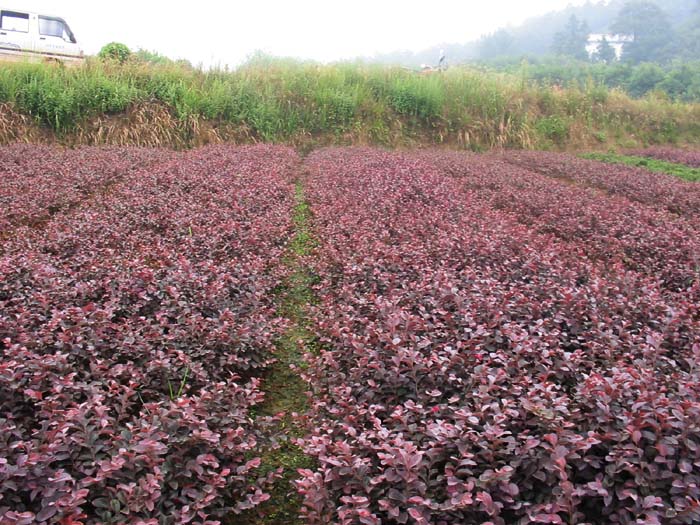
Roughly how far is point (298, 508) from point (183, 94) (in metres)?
11.1

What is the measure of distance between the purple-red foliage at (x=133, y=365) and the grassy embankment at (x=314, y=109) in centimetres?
706

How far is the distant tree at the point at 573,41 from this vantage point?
54.2 m

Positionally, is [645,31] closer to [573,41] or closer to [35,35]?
[573,41]

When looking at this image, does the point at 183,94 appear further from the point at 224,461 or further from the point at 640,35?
the point at 640,35

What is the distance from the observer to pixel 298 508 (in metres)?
2.04

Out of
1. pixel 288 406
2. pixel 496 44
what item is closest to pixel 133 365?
pixel 288 406

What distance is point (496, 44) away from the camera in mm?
68250

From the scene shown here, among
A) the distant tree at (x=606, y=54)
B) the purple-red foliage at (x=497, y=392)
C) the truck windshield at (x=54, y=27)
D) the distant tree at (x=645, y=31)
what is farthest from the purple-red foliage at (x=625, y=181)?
the distant tree at (x=606, y=54)

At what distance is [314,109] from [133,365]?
1103cm

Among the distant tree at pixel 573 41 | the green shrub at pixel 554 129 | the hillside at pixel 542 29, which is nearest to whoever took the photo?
the green shrub at pixel 554 129

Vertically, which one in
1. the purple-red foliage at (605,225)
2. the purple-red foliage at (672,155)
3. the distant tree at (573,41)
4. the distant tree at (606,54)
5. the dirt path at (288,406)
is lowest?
the dirt path at (288,406)

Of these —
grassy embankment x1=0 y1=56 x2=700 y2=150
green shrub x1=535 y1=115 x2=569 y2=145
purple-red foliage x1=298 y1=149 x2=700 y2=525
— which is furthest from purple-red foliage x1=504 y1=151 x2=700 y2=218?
purple-red foliage x1=298 y1=149 x2=700 y2=525

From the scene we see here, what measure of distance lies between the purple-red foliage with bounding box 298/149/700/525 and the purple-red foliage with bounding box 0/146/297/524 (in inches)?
15.3

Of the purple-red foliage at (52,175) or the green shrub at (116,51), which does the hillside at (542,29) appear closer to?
the green shrub at (116,51)
